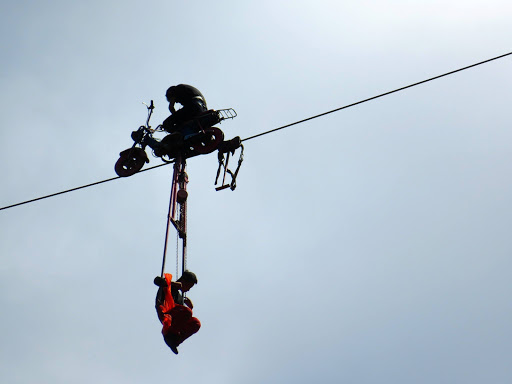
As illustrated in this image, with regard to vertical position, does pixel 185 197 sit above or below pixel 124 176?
below

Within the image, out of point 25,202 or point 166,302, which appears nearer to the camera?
point 166,302

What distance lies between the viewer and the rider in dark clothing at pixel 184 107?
13.6 meters

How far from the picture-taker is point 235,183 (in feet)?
43.3

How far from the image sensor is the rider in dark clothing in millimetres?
13578

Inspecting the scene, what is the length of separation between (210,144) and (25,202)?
10.6 ft

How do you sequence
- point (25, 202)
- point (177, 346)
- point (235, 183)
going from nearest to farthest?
point (177, 346)
point (25, 202)
point (235, 183)

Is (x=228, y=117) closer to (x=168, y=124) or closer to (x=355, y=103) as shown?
(x=168, y=124)

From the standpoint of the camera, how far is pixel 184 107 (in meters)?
13.6

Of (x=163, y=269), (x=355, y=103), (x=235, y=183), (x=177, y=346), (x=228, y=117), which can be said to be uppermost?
(x=228, y=117)

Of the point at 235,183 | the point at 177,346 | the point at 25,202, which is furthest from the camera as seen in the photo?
the point at 235,183

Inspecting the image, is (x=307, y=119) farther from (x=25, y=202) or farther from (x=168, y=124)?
(x=25, y=202)

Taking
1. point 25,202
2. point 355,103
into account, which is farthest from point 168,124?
point 355,103

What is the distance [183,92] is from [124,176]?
1861 mm

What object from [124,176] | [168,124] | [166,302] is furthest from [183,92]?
[166,302]
